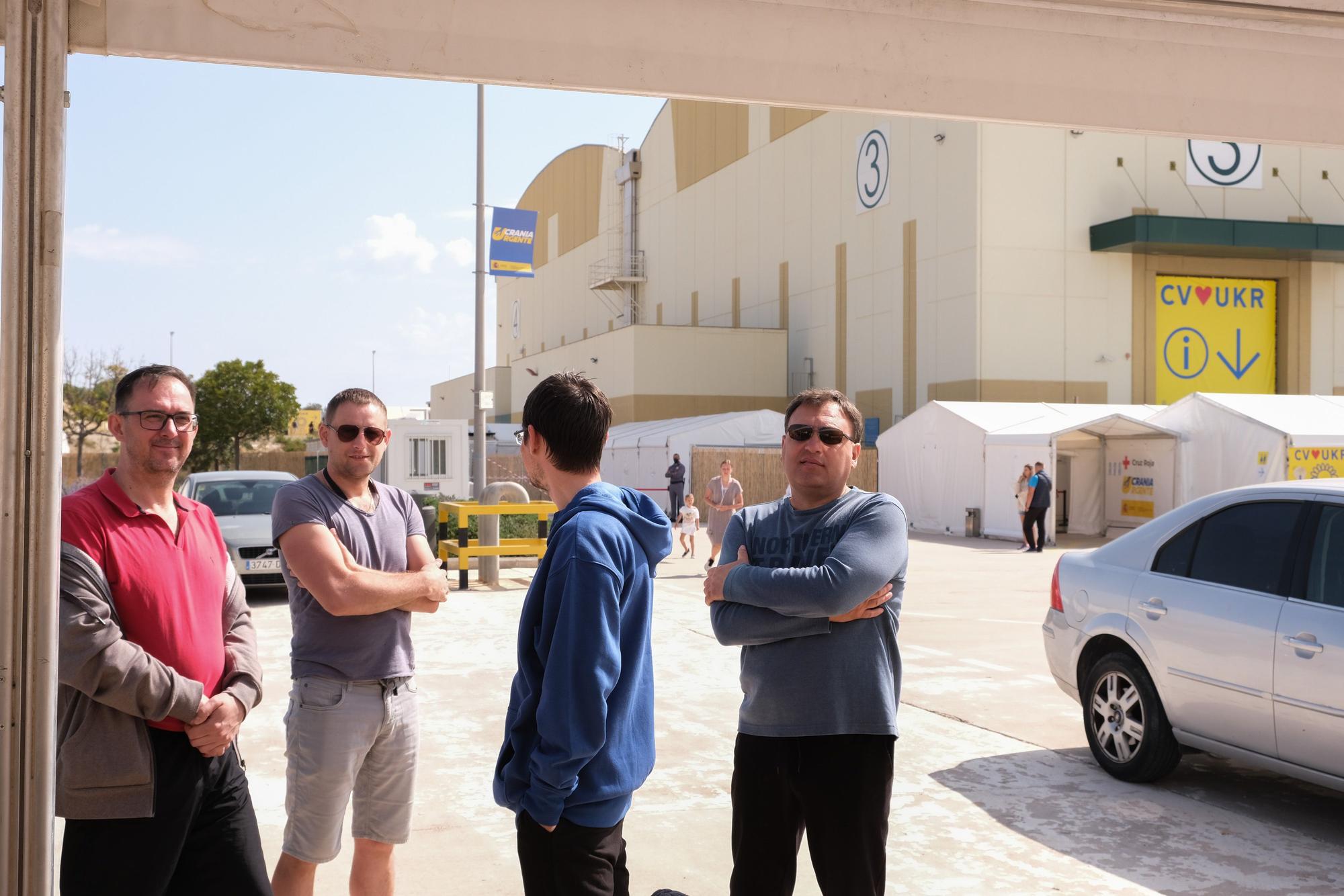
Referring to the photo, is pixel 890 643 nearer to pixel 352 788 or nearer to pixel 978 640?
pixel 352 788

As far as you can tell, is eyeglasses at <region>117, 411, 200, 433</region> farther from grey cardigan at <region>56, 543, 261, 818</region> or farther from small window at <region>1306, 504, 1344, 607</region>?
small window at <region>1306, 504, 1344, 607</region>

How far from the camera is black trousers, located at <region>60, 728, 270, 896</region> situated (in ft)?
9.63

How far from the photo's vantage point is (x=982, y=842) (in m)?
5.36

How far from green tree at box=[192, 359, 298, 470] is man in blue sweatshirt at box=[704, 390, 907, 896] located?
52214 mm

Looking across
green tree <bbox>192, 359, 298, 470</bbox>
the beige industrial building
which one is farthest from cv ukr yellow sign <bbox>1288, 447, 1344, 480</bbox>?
green tree <bbox>192, 359, 298, 470</bbox>

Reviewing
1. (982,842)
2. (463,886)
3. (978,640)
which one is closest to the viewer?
(463,886)

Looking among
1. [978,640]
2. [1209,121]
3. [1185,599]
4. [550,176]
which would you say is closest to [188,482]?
[978,640]

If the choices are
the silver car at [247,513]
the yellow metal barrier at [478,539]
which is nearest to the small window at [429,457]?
the yellow metal barrier at [478,539]

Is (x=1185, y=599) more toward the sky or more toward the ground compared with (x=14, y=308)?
more toward the ground

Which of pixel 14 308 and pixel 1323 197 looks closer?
pixel 14 308

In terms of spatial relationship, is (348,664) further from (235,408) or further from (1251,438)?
(235,408)

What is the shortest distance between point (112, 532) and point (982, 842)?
4075 mm

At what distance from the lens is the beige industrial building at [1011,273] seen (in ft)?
109

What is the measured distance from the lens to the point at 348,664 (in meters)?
3.73
